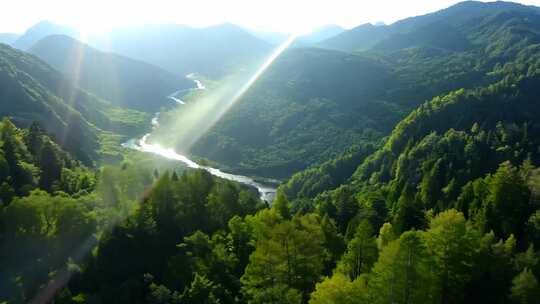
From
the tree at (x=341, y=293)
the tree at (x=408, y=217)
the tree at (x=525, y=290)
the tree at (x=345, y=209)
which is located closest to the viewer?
the tree at (x=341, y=293)

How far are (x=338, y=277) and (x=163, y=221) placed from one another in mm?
50790

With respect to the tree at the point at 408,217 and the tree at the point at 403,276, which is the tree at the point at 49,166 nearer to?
the tree at the point at 408,217

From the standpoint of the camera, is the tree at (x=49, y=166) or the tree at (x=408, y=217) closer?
the tree at (x=408, y=217)

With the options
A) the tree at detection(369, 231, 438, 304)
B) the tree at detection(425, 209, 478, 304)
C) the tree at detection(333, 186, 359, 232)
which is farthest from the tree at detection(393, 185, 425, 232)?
the tree at detection(369, 231, 438, 304)

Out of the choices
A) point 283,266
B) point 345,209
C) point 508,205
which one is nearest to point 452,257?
point 283,266

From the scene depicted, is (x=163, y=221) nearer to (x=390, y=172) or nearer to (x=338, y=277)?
(x=338, y=277)

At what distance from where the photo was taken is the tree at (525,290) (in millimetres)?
54250

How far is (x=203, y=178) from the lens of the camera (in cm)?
11000

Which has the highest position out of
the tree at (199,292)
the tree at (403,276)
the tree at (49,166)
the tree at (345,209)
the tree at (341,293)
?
the tree at (403,276)

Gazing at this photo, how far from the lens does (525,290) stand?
54688 mm

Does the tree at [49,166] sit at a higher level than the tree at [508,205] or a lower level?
lower

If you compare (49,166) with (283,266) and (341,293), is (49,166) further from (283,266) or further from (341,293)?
(341,293)

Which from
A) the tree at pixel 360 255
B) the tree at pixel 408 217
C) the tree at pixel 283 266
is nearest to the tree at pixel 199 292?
the tree at pixel 283 266

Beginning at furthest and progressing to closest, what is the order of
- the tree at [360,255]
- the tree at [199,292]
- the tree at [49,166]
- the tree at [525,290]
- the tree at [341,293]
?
the tree at [49,166] → the tree at [199,292] → the tree at [360,255] → the tree at [525,290] → the tree at [341,293]
